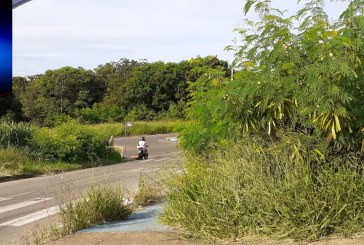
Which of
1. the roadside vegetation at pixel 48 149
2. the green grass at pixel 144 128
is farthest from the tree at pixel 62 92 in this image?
the roadside vegetation at pixel 48 149

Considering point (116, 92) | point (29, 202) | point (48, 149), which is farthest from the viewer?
point (116, 92)

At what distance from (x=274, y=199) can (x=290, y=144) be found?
100 cm

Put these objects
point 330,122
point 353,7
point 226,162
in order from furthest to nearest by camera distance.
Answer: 1. point 226,162
2. point 353,7
3. point 330,122

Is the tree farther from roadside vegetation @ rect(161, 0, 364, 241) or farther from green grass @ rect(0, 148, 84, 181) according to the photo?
roadside vegetation @ rect(161, 0, 364, 241)

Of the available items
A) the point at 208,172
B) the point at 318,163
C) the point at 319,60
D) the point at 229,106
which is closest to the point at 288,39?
the point at 319,60

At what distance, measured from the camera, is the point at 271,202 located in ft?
20.5

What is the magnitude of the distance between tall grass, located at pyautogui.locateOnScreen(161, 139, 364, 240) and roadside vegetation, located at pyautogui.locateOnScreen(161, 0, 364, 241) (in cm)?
1

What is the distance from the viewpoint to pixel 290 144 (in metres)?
6.93

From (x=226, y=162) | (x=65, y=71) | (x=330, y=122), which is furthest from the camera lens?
(x=65, y=71)

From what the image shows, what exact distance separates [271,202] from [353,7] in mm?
2865

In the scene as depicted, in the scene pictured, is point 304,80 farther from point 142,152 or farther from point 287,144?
point 142,152

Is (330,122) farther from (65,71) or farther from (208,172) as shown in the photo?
(65,71)

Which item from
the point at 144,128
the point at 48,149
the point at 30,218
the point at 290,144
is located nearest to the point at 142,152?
the point at 48,149

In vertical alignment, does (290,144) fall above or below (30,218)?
above
